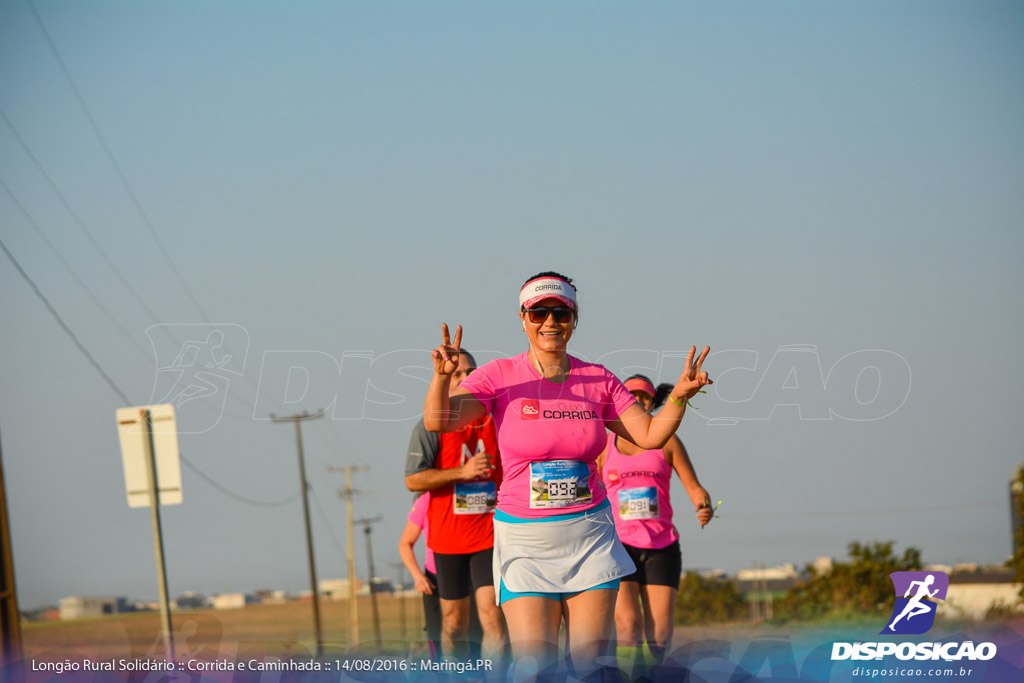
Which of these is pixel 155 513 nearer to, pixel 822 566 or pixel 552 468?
pixel 552 468

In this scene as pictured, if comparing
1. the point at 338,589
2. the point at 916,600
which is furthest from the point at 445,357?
the point at 338,589

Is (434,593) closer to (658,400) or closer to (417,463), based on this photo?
(417,463)

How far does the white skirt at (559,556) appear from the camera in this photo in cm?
623

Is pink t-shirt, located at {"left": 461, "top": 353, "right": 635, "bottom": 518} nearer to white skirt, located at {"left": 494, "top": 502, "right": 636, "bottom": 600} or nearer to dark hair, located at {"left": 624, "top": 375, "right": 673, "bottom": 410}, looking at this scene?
white skirt, located at {"left": 494, "top": 502, "right": 636, "bottom": 600}

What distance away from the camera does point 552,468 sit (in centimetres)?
627

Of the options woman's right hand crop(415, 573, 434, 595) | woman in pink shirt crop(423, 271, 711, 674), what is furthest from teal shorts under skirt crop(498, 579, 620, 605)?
woman's right hand crop(415, 573, 434, 595)

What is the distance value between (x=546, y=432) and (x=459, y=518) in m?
2.99

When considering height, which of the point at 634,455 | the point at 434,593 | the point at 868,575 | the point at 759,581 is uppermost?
the point at 634,455

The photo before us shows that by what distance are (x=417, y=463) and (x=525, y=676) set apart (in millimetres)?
3311

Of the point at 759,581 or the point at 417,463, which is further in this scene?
the point at 759,581

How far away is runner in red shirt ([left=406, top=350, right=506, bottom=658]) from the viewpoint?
29.0 ft

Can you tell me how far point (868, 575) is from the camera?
48500 mm

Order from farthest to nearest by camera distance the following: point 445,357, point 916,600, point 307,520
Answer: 1. point 307,520
2. point 916,600
3. point 445,357

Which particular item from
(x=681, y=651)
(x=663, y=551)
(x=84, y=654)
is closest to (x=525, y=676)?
(x=681, y=651)
